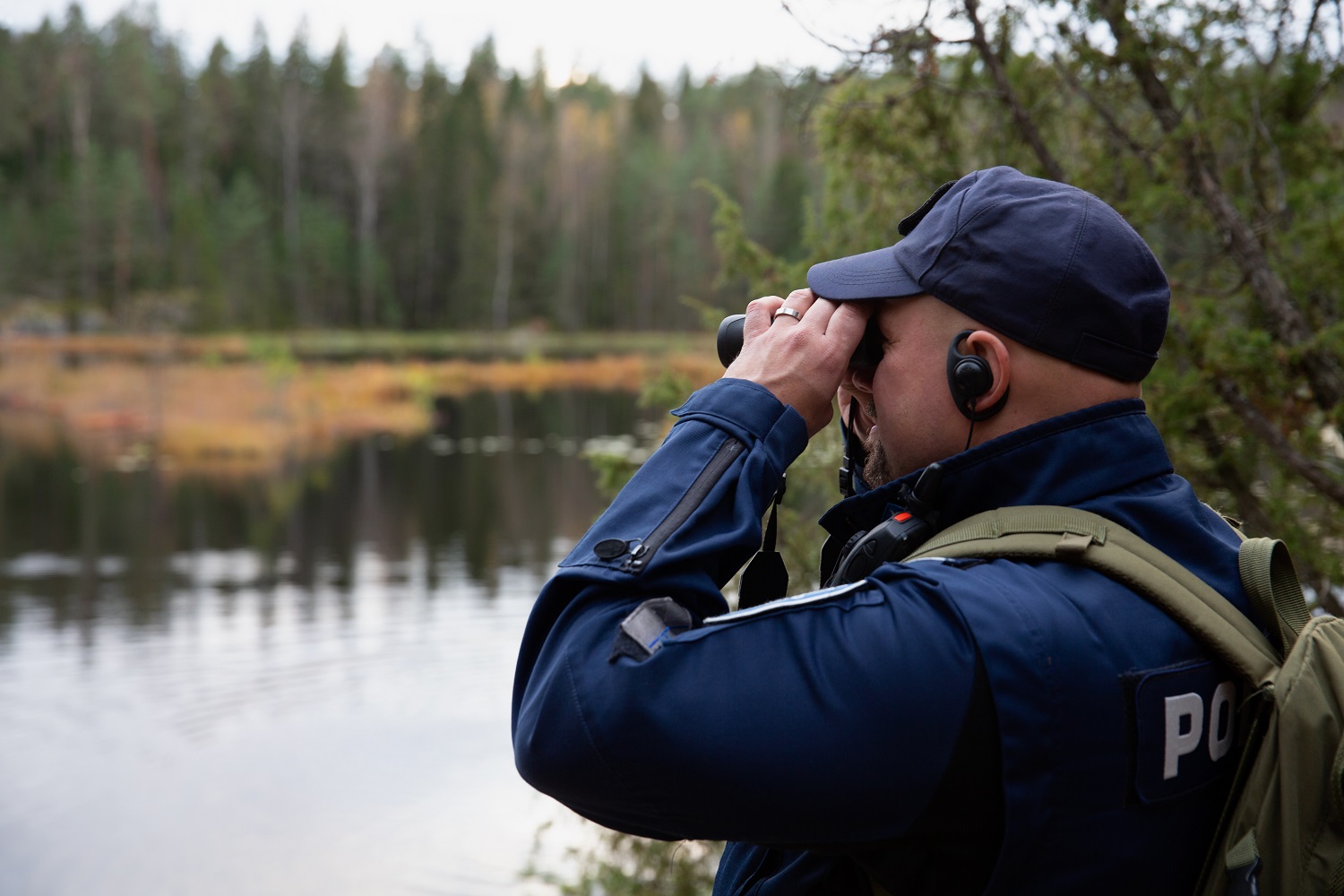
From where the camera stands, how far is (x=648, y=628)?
1.09m

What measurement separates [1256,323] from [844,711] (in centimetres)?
310

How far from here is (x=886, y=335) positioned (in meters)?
1.33

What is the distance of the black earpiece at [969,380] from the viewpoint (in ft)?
4.03

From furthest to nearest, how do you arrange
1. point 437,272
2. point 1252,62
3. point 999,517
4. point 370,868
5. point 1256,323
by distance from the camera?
1. point 437,272
2. point 370,868
3. point 1252,62
4. point 1256,323
5. point 999,517

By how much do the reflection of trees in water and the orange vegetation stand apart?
1023mm

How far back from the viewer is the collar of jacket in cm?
121

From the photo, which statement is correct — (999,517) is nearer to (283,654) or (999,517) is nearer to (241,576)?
(283,654)

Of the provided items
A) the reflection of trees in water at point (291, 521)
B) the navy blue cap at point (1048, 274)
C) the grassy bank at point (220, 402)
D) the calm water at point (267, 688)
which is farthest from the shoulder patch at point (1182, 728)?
the grassy bank at point (220, 402)

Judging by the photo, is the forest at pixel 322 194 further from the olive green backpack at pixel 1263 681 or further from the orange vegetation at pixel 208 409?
the olive green backpack at pixel 1263 681

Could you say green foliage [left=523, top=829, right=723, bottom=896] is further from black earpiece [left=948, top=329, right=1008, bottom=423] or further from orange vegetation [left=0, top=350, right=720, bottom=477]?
orange vegetation [left=0, top=350, right=720, bottom=477]

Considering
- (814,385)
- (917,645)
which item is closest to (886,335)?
(814,385)

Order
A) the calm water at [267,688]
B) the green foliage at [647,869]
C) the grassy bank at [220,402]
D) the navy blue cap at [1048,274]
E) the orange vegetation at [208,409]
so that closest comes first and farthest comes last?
the navy blue cap at [1048,274], the green foliage at [647,869], the calm water at [267,688], the orange vegetation at [208,409], the grassy bank at [220,402]

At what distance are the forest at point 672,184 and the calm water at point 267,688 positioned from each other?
12.8ft

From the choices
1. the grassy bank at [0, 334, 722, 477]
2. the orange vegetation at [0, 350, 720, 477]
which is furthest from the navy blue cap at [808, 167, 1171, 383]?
the orange vegetation at [0, 350, 720, 477]
